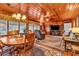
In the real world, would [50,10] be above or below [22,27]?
above

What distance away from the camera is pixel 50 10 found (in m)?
2.48

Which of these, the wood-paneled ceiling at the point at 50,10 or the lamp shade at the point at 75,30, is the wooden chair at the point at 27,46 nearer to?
the wood-paneled ceiling at the point at 50,10

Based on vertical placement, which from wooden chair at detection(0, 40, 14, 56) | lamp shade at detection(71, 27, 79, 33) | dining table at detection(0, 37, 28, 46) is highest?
lamp shade at detection(71, 27, 79, 33)

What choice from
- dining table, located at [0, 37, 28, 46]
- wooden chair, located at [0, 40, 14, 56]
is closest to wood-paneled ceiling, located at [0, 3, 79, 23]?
dining table, located at [0, 37, 28, 46]

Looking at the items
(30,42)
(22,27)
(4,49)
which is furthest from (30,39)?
(4,49)

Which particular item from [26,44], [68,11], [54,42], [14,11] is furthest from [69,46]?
[14,11]

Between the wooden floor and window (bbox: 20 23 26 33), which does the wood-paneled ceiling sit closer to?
window (bbox: 20 23 26 33)

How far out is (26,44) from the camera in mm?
2480

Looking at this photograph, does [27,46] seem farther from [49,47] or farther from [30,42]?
[49,47]

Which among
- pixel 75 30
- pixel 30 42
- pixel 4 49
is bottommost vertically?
pixel 4 49

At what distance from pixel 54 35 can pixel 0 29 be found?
3.37 ft

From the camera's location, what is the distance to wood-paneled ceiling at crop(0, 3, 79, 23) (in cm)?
246

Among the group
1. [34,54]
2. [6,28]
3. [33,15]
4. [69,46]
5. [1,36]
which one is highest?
[33,15]

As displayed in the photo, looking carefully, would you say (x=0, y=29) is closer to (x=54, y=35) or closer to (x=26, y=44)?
(x=26, y=44)
